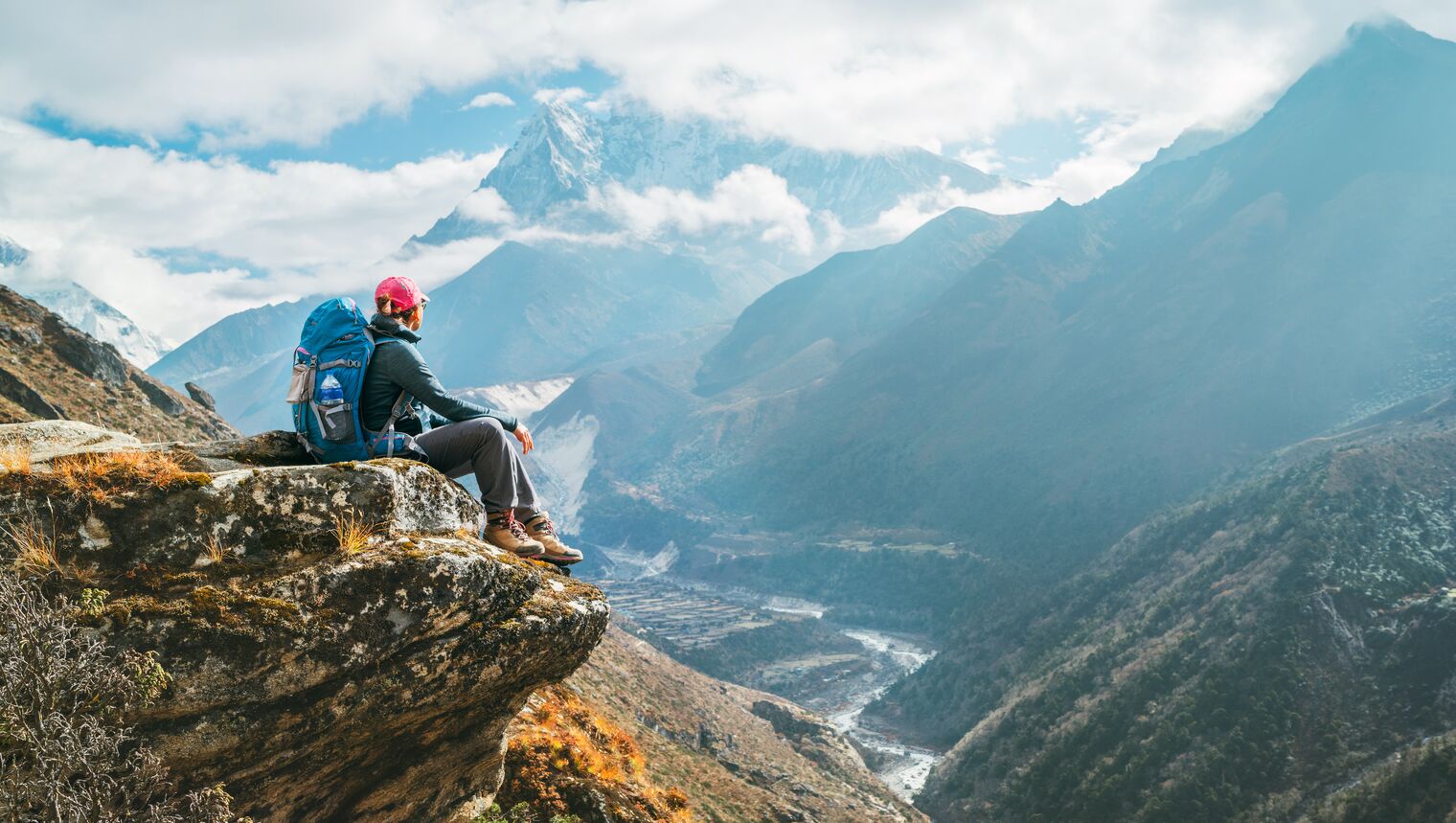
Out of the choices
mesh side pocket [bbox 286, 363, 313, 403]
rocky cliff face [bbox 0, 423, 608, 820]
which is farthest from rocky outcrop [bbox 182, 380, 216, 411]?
rocky cliff face [bbox 0, 423, 608, 820]

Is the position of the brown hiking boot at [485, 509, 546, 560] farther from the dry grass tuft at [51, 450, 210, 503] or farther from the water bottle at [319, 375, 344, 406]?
the dry grass tuft at [51, 450, 210, 503]

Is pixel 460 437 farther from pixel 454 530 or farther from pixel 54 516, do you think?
pixel 54 516

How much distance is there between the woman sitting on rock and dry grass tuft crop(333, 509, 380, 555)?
177 centimetres

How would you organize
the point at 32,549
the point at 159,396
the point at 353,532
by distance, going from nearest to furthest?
the point at 32,549
the point at 353,532
the point at 159,396

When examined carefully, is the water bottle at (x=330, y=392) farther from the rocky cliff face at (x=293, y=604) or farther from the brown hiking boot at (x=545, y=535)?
the brown hiking boot at (x=545, y=535)

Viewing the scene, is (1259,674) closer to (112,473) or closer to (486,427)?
(486,427)

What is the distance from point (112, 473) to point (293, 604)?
2396 mm

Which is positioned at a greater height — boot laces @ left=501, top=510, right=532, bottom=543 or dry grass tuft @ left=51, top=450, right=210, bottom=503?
dry grass tuft @ left=51, top=450, right=210, bottom=503

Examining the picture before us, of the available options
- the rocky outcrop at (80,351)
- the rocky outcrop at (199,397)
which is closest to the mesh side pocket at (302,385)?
the rocky outcrop at (80,351)

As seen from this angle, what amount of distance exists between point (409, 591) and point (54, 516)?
11.1 ft

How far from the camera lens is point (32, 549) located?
740 centimetres

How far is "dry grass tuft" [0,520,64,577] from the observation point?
7.42m

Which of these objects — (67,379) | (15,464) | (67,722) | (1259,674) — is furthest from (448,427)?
(1259,674)

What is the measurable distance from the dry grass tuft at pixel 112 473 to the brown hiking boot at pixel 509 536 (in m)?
3.50
